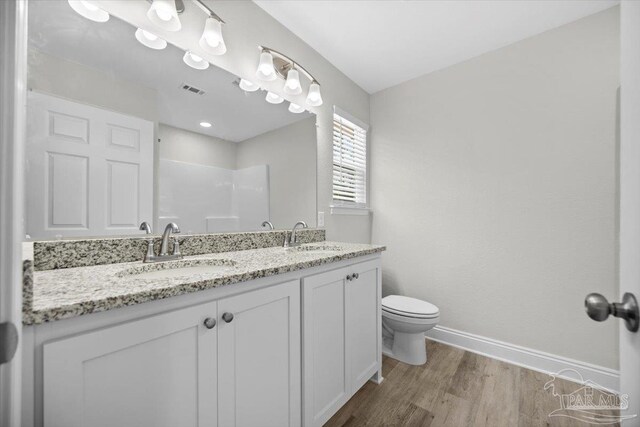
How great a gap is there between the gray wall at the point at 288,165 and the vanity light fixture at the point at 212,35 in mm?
526

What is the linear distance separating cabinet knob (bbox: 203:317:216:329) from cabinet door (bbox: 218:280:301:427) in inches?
1.1

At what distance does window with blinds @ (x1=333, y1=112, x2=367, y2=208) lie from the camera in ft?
7.72

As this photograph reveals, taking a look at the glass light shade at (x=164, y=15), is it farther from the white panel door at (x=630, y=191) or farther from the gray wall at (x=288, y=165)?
the white panel door at (x=630, y=191)

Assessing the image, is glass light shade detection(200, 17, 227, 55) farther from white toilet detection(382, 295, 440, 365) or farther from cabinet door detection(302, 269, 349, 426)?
white toilet detection(382, 295, 440, 365)

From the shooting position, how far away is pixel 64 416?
0.56 meters

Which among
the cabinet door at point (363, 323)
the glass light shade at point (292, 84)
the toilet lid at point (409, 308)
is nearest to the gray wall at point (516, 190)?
the toilet lid at point (409, 308)

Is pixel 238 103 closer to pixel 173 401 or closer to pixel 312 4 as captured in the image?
pixel 312 4

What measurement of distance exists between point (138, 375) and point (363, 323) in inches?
45.3

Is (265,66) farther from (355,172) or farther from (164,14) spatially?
(355,172)

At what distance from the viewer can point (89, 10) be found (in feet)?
3.48

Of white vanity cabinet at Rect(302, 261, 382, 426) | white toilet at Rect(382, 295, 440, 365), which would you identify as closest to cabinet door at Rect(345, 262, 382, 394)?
white vanity cabinet at Rect(302, 261, 382, 426)

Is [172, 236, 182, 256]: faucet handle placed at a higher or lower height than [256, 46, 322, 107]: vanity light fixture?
lower

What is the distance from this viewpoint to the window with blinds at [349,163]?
2354 millimetres

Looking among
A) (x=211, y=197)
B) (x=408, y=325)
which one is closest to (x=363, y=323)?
(x=408, y=325)
